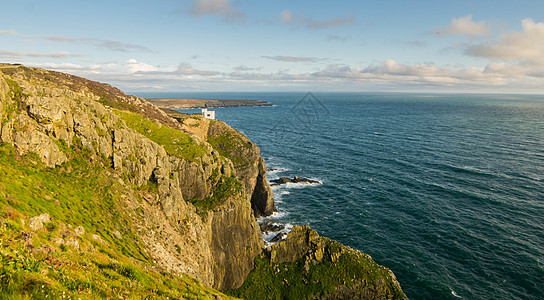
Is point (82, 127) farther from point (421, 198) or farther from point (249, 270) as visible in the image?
point (421, 198)

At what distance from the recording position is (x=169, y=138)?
51.5 metres

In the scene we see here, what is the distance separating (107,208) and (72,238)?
12.3m

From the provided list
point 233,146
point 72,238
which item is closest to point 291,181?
point 233,146

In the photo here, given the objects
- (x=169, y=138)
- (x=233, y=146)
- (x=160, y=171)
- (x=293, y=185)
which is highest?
(x=169, y=138)

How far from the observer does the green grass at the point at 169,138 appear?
47800mm

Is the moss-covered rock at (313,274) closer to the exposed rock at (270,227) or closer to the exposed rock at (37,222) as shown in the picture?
the exposed rock at (270,227)

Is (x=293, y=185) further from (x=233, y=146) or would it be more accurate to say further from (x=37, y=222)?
(x=37, y=222)

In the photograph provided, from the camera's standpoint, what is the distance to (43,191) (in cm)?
2641

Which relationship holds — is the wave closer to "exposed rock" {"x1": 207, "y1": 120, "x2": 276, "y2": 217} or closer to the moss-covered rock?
"exposed rock" {"x1": 207, "y1": 120, "x2": 276, "y2": 217}

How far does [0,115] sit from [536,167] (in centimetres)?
13946

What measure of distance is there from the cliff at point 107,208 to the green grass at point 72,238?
9cm

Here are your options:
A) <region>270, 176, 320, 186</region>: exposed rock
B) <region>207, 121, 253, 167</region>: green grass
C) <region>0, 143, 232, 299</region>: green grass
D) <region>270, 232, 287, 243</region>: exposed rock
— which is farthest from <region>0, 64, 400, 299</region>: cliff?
<region>270, 176, 320, 186</region>: exposed rock

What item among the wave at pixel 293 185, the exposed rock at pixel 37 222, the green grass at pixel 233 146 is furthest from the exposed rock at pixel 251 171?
the exposed rock at pixel 37 222

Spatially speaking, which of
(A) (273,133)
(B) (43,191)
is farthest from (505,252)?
(A) (273,133)
